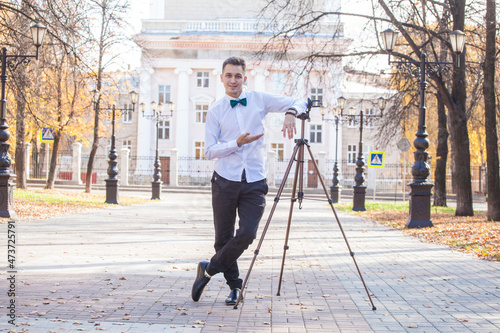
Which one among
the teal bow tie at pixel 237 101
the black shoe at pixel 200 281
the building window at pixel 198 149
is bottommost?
the black shoe at pixel 200 281

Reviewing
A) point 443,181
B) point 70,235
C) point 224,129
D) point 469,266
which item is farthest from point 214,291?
point 443,181

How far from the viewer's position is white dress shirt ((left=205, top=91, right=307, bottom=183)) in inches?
214

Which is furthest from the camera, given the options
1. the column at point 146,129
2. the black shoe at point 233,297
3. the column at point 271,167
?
the column at point 146,129

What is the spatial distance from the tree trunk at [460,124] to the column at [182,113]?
126 feet

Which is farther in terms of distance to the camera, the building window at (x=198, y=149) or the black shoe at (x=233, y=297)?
the building window at (x=198, y=149)

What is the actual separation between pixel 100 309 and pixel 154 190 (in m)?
26.5

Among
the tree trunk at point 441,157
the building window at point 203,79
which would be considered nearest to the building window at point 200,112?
the building window at point 203,79

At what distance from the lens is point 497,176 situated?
56.8 feet

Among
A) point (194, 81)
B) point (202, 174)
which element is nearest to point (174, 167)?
point (202, 174)

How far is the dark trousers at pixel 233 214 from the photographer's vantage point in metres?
5.36

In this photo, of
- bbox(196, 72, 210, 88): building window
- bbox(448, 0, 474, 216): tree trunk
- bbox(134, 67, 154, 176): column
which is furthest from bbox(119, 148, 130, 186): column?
bbox(448, 0, 474, 216): tree trunk

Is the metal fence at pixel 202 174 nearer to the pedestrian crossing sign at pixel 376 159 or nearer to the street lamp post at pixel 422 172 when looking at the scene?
the pedestrian crossing sign at pixel 376 159

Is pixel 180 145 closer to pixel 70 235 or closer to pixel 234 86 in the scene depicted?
pixel 70 235

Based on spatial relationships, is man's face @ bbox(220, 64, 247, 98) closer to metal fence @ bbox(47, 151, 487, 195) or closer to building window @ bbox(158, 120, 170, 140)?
metal fence @ bbox(47, 151, 487, 195)
